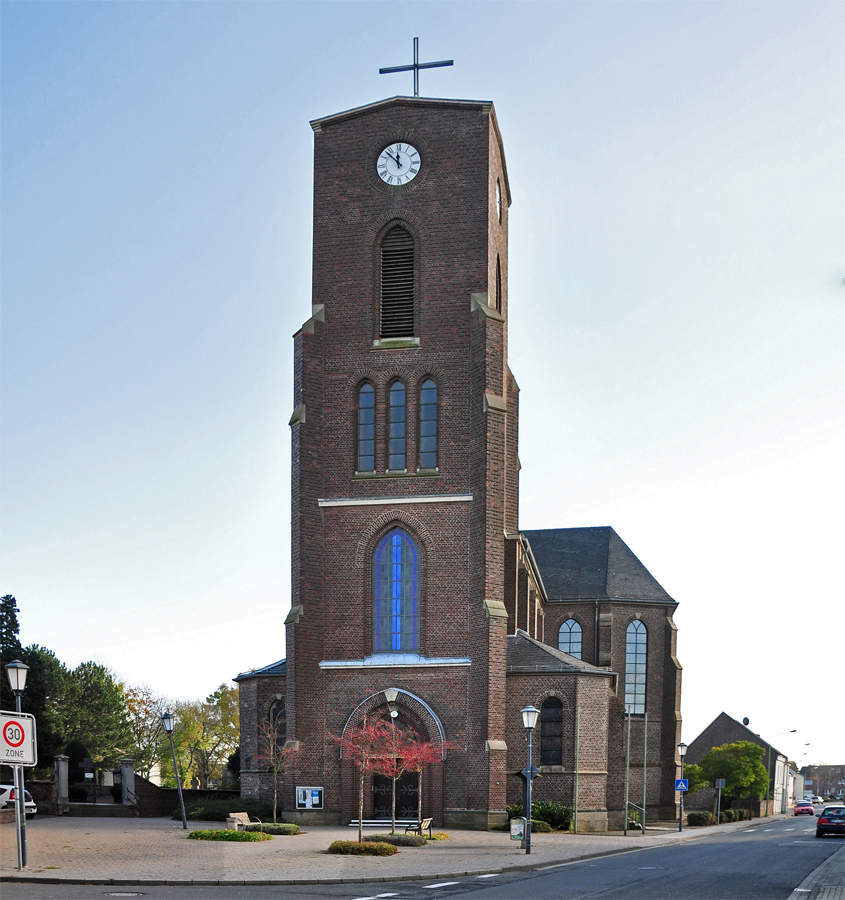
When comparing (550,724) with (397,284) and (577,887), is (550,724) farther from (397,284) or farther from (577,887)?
(577,887)

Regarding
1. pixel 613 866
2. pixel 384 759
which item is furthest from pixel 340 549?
pixel 613 866

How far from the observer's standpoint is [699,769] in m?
77.6

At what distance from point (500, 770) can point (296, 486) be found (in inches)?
469

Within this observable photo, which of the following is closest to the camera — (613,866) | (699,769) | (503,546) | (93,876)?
(93,876)

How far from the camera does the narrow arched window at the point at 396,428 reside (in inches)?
1594

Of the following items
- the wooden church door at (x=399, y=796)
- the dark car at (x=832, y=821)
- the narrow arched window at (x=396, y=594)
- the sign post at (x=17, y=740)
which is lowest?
the dark car at (x=832, y=821)

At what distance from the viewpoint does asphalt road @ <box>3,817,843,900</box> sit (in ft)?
58.7

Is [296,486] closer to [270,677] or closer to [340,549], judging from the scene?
[340,549]

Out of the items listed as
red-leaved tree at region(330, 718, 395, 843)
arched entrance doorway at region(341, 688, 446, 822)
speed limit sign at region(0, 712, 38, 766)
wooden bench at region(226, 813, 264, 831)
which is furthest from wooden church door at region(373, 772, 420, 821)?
speed limit sign at region(0, 712, 38, 766)

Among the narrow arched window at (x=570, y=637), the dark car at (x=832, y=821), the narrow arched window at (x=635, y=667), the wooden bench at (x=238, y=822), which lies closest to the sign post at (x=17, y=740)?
the wooden bench at (x=238, y=822)

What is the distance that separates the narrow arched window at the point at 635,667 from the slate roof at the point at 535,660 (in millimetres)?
21351

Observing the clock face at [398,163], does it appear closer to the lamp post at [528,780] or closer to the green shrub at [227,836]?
the lamp post at [528,780]

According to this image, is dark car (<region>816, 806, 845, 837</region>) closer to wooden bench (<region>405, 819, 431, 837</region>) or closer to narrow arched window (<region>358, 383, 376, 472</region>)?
wooden bench (<region>405, 819, 431, 837</region>)

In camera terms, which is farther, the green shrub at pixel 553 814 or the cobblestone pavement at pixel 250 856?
the green shrub at pixel 553 814
